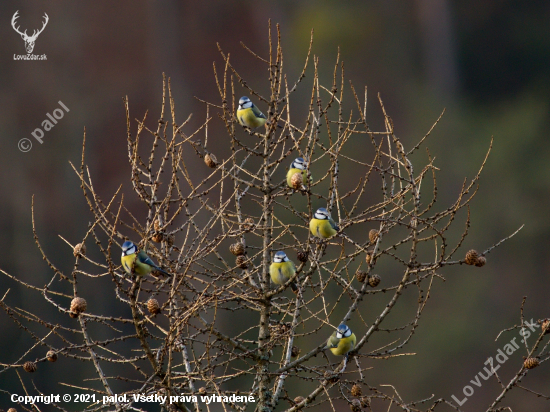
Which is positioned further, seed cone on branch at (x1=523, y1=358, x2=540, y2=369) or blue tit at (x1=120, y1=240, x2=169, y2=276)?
blue tit at (x1=120, y1=240, x2=169, y2=276)

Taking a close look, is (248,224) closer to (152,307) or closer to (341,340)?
(152,307)

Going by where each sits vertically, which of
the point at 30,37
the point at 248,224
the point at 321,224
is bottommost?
the point at 321,224

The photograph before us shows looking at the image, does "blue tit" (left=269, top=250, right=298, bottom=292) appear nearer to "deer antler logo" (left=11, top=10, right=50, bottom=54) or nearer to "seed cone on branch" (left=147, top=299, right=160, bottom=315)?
"seed cone on branch" (left=147, top=299, right=160, bottom=315)

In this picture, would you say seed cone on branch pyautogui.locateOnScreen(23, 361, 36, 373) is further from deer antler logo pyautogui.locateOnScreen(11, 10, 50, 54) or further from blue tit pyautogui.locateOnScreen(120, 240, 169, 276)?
deer antler logo pyautogui.locateOnScreen(11, 10, 50, 54)

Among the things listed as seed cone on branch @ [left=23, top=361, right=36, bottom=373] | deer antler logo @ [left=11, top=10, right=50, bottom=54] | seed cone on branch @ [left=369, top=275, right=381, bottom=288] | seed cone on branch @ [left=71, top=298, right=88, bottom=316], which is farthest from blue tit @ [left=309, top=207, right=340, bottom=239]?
deer antler logo @ [left=11, top=10, right=50, bottom=54]

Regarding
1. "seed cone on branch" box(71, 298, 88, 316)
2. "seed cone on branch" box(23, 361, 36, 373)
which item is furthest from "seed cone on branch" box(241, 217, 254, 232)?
"seed cone on branch" box(23, 361, 36, 373)

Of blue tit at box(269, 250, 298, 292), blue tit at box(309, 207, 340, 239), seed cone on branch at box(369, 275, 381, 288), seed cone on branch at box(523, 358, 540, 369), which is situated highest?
blue tit at box(309, 207, 340, 239)

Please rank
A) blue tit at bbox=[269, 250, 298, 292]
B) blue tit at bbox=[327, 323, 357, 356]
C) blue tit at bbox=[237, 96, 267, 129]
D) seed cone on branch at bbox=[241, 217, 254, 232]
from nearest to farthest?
seed cone on branch at bbox=[241, 217, 254, 232]
blue tit at bbox=[327, 323, 357, 356]
blue tit at bbox=[269, 250, 298, 292]
blue tit at bbox=[237, 96, 267, 129]

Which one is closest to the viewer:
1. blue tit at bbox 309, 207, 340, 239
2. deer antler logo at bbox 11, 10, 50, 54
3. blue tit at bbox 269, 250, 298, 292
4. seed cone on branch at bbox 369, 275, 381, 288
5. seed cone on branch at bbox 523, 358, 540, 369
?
seed cone on branch at bbox 523, 358, 540, 369

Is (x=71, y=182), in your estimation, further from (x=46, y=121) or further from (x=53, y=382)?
(x=53, y=382)

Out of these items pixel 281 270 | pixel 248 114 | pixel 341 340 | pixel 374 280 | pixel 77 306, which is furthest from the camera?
pixel 248 114

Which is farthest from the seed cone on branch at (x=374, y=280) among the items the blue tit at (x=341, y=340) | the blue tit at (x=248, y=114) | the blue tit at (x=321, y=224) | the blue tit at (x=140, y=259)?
the blue tit at (x=248, y=114)

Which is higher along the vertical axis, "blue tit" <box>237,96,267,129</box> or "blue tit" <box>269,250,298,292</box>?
"blue tit" <box>237,96,267,129</box>

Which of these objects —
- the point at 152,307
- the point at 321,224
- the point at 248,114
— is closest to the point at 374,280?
the point at 321,224
